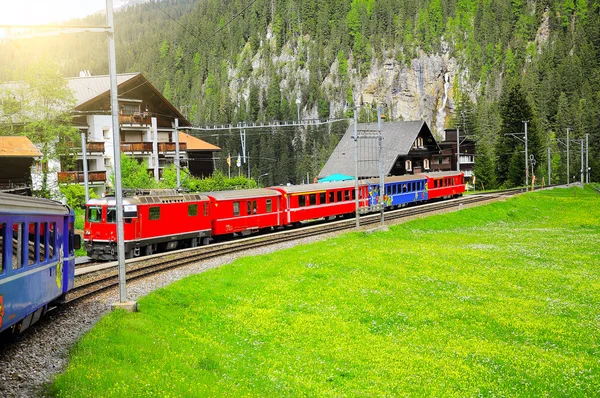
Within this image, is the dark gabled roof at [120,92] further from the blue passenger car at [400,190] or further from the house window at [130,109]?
the blue passenger car at [400,190]

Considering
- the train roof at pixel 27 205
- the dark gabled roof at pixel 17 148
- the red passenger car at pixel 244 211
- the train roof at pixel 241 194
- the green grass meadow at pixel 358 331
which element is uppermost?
the dark gabled roof at pixel 17 148

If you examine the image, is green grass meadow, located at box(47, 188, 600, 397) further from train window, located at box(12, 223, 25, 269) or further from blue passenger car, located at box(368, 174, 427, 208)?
blue passenger car, located at box(368, 174, 427, 208)

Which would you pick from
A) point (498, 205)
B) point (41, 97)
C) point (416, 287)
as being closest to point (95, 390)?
point (416, 287)

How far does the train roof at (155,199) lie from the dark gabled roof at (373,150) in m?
34.3

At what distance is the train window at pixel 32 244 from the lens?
1324 cm

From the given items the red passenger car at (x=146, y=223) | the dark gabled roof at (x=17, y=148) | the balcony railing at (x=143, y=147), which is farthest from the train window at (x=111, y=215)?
the balcony railing at (x=143, y=147)

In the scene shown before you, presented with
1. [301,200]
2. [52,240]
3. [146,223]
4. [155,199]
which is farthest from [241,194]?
[52,240]

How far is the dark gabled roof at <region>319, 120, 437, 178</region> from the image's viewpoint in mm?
71838

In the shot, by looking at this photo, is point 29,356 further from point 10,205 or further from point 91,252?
point 91,252

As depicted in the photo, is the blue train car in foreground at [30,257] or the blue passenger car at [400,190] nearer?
the blue train car in foreground at [30,257]

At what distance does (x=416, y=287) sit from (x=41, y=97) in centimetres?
2960

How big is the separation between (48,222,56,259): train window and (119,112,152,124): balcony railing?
155ft

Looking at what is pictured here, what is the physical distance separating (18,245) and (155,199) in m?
19.5

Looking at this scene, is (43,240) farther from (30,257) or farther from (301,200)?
(301,200)
